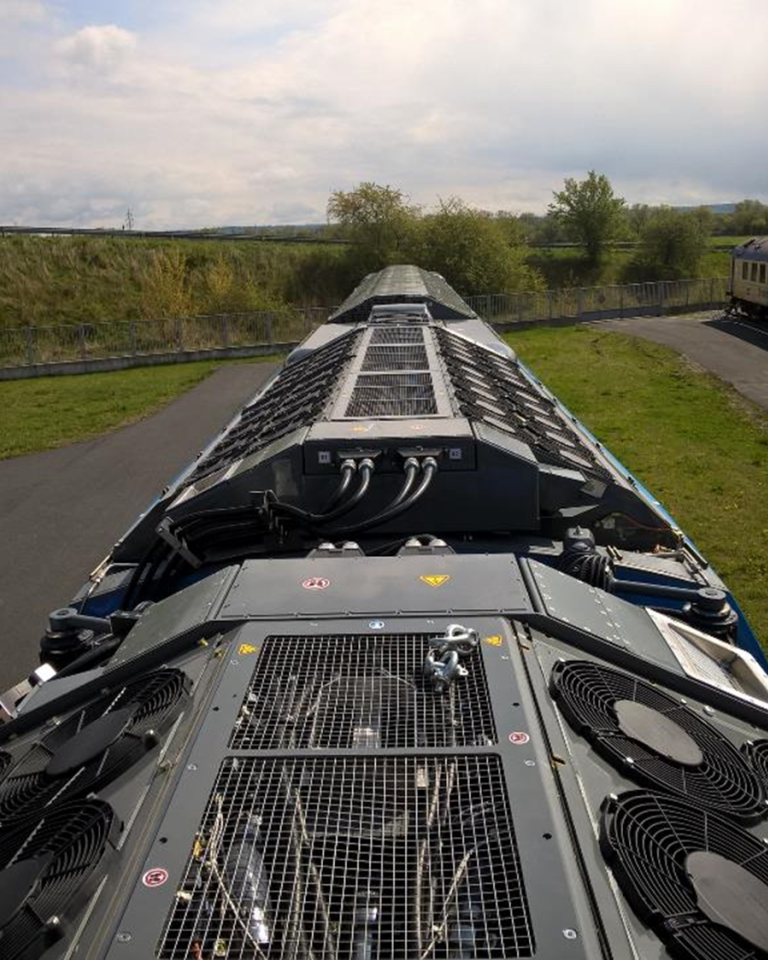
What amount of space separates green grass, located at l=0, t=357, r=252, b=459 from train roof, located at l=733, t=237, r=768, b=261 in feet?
60.0

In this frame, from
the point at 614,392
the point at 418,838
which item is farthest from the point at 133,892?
the point at 614,392

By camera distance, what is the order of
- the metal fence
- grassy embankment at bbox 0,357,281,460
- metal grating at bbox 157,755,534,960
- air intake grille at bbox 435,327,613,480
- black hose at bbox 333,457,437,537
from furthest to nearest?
the metal fence, grassy embankment at bbox 0,357,281,460, air intake grille at bbox 435,327,613,480, black hose at bbox 333,457,437,537, metal grating at bbox 157,755,534,960

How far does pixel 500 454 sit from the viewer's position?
551cm

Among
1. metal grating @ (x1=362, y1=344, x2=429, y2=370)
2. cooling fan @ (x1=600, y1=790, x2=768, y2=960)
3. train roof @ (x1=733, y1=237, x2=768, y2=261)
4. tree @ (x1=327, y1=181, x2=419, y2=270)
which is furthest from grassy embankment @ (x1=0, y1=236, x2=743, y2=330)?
cooling fan @ (x1=600, y1=790, x2=768, y2=960)

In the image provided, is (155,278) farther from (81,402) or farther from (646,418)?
(646,418)

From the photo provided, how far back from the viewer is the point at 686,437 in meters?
16.5

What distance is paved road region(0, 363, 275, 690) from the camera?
9906 mm

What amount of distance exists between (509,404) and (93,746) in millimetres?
5715

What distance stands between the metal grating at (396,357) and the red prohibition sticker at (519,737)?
578 centimetres

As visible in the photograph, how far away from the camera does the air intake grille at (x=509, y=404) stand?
21.2 ft

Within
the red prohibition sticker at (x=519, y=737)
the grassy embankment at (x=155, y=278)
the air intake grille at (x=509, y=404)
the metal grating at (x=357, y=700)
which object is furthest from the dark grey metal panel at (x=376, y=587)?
the grassy embankment at (x=155, y=278)

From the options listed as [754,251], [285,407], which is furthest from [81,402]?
[754,251]

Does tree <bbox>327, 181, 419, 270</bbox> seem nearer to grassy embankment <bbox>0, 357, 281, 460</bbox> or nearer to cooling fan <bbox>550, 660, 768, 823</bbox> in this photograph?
grassy embankment <bbox>0, 357, 281, 460</bbox>

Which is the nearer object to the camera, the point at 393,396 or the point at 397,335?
the point at 393,396
